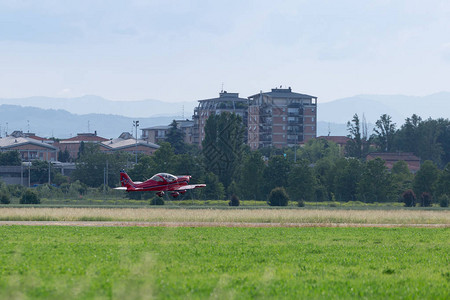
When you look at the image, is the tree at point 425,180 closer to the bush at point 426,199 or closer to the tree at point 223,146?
the bush at point 426,199

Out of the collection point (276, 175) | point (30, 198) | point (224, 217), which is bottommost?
point (30, 198)

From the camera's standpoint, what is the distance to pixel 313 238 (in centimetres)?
4306

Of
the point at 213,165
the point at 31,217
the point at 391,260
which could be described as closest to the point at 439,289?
the point at 391,260

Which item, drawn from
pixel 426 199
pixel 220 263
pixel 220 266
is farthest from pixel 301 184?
pixel 220 266

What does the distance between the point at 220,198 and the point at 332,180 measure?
2254 centimetres

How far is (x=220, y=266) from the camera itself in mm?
28250

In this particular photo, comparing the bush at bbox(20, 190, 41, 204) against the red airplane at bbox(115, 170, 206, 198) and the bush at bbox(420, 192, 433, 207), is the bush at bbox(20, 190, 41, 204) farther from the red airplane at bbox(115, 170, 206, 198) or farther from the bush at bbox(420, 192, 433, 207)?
the bush at bbox(420, 192, 433, 207)

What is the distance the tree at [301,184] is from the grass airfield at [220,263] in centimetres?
6094

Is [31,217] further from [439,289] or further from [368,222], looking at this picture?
[439,289]

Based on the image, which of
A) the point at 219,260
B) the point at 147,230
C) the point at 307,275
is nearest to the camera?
the point at 307,275

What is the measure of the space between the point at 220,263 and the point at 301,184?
83.9m

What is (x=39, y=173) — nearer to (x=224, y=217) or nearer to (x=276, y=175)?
(x=276, y=175)

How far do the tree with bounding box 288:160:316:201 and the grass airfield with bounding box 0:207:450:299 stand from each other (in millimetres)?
60944

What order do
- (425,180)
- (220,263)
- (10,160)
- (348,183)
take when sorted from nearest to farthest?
(220,263)
(425,180)
(348,183)
(10,160)
